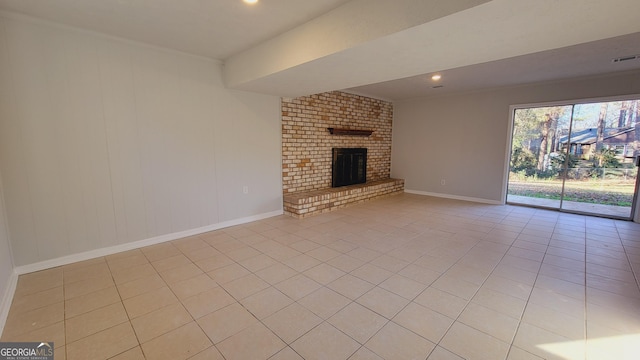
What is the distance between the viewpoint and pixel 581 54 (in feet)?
11.0

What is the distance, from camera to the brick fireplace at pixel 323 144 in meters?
4.71

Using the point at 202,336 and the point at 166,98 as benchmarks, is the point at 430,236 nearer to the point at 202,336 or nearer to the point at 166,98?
the point at 202,336

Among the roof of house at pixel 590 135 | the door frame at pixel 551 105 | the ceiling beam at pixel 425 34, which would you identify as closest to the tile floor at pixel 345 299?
the door frame at pixel 551 105

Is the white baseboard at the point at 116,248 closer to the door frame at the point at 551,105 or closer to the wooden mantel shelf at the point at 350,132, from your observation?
the wooden mantel shelf at the point at 350,132

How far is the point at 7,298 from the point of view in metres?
2.10

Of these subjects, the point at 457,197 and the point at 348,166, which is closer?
the point at 348,166

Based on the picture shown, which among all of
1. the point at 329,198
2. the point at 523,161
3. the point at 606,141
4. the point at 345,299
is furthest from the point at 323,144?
the point at 606,141

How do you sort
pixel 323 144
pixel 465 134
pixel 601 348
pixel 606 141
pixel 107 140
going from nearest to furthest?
1. pixel 601 348
2. pixel 107 140
3. pixel 606 141
4. pixel 323 144
5. pixel 465 134

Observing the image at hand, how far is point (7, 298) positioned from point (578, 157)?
7.90 m

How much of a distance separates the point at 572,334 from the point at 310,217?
337 centimetres

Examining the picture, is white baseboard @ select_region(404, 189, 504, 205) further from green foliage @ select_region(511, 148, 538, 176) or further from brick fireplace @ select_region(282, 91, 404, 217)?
green foliage @ select_region(511, 148, 538, 176)

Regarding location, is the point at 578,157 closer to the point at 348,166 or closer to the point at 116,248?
the point at 348,166

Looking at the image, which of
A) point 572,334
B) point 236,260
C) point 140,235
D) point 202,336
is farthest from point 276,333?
point 140,235

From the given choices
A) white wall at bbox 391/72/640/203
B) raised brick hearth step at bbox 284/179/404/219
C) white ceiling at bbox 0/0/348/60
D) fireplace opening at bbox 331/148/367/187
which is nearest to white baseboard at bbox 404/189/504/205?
white wall at bbox 391/72/640/203
